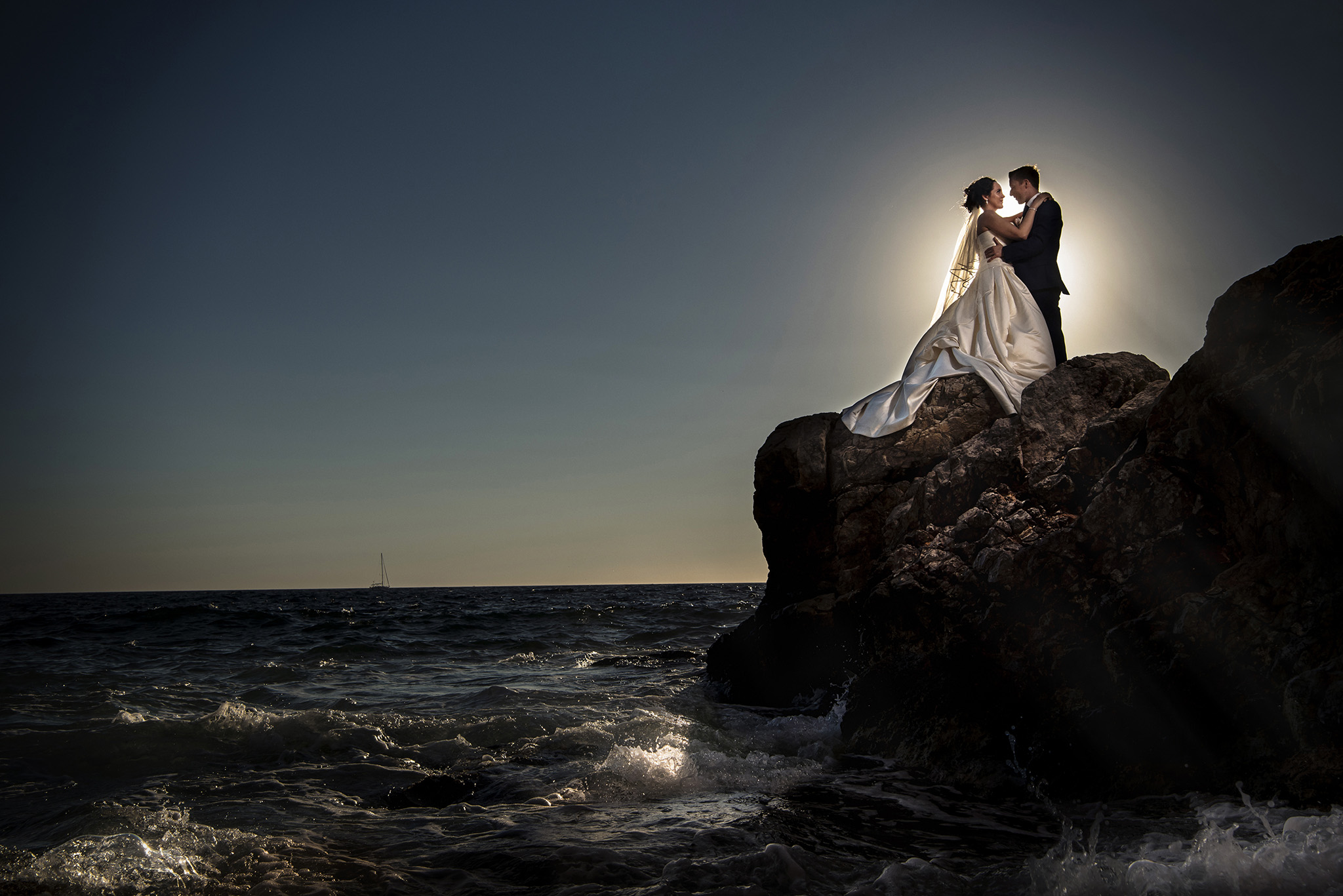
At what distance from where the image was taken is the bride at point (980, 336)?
7.91 meters

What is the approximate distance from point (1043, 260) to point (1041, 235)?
12.4 inches

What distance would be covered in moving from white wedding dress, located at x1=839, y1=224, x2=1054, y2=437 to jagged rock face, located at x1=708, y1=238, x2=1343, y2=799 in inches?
30.3

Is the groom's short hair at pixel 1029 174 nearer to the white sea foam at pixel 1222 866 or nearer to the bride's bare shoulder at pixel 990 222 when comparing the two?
the bride's bare shoulder at pixel 990 222

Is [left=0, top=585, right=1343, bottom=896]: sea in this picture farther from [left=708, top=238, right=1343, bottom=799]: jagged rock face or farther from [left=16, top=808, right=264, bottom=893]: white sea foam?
[left=708, top=238, right=1343, bottom=799]: jagged rock face

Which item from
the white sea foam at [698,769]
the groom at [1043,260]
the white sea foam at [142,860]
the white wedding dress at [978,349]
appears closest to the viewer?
the white sea foam at [142,860]

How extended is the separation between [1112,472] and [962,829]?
2.71 m

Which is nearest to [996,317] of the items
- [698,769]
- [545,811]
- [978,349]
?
[978,349]

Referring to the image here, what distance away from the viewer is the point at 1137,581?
4.68 meters

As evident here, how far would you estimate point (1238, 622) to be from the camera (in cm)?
397

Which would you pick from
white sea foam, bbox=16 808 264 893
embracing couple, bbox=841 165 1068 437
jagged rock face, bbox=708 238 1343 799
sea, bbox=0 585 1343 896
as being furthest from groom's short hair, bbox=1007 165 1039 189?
white sea foam, bbox=16 808 264 893

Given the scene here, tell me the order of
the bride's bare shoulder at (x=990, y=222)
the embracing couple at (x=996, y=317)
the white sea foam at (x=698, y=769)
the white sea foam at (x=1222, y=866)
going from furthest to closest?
the bride's bare shoulder at (x=990, y=222) < the embracing couple at (x=996, y=317) < the white sea foam at (x=698, y=769) < the white sea foam at (x=1222, y=866)

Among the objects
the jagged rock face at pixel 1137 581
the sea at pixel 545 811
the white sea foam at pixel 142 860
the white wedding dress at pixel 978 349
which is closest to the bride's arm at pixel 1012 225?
the white wedding dress at pixel 978 349

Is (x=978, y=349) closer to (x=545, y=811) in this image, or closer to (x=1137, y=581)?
(x=1137, y=581)

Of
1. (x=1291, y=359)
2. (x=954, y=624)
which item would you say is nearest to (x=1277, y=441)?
(x=1291, y=359)
